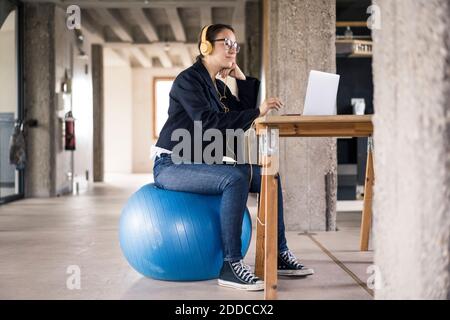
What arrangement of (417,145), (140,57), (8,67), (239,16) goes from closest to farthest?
(417,145), (8,67), (239,16), (140,57)

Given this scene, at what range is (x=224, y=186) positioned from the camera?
2.92m

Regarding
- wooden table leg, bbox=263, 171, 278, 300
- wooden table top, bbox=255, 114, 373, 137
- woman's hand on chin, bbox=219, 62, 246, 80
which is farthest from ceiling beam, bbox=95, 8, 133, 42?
wooden table leg, bbox=263, 171, 278, 300

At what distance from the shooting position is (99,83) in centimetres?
1315

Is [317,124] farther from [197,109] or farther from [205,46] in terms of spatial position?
[205,46]

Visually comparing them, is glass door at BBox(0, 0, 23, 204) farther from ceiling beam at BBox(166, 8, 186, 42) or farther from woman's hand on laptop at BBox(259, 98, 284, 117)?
woman's hand on laptop at BBox(259, 98, 284, 117)

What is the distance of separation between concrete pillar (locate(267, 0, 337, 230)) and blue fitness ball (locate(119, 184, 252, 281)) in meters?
2.03

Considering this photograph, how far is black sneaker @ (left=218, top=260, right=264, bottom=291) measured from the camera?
2928 millimetres

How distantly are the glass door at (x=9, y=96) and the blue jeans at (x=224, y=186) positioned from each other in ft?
17.9

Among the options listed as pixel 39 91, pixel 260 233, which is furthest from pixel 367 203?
pixel 39 91

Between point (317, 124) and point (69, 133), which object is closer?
point (317, 124)

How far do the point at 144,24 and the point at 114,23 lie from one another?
55 centimetres

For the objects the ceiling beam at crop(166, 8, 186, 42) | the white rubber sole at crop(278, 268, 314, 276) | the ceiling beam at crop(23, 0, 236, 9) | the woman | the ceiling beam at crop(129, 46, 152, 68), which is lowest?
the white rubber sole at crop(278, 268, 314, 276)

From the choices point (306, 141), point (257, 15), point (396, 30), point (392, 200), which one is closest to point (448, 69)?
point (396, 30)

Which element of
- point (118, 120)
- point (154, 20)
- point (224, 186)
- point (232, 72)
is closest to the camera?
point (224, 186)
